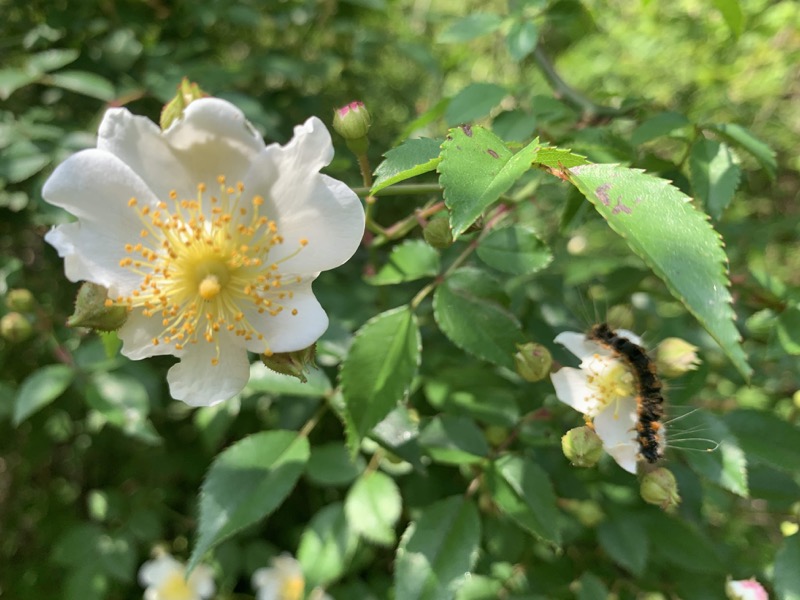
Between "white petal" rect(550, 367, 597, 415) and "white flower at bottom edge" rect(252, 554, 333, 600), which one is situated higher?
"white petal" rect(550, 367, 597, 415)

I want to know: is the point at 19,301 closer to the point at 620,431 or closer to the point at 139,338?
the point at 139,338

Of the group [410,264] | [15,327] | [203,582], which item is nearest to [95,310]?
[410,264]

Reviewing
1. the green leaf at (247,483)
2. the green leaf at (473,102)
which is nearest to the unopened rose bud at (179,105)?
the green leaf at (473,102)

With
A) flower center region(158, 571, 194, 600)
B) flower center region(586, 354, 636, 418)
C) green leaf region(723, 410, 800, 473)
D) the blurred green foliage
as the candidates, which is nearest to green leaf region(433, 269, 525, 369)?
the blurred green foliage

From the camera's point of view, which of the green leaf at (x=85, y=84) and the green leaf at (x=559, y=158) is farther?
the green leaf at (x=85, y=84)

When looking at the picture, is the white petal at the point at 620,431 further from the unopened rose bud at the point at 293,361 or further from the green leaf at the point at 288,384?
the green leaf at the point at 288,384

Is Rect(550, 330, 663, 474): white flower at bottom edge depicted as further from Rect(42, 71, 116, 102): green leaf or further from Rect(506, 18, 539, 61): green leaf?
Rect(42, 71, 116, 102): green leaf

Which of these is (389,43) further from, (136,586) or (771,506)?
(136,586)
